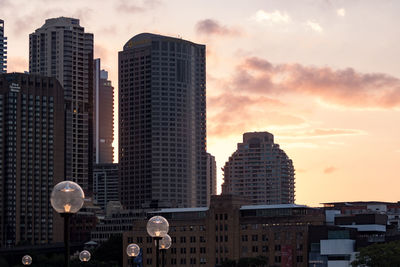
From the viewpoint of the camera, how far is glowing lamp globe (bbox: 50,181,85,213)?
131 feet

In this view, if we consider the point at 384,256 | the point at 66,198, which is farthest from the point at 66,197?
the point at 384,256

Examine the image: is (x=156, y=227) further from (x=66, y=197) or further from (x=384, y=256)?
(x=384, y=256)

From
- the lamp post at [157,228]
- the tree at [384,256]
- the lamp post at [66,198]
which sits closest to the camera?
the lamp post at [66,198]

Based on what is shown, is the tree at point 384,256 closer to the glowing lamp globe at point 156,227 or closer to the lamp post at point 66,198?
the glowing lamp globe at point 156,227

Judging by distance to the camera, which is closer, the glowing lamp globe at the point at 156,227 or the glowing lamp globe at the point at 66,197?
the glowing lamp globe at the point at 66,197

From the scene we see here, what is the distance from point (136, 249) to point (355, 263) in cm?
12304

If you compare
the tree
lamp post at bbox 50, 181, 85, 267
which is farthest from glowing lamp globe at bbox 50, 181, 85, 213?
the tree

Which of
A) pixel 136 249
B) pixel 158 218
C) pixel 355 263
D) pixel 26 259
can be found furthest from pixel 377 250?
pixel 158 218

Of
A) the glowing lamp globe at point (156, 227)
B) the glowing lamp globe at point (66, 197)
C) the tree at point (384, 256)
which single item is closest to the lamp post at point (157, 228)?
the glowing lamp globe at point (156, 227)

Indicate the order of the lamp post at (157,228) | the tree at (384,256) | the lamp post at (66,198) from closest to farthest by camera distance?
the lamp post at (66,198)
the lamp post at (157,228)
the tree at (384,256)

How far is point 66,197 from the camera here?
40.1 m

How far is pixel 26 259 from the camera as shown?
89.1m

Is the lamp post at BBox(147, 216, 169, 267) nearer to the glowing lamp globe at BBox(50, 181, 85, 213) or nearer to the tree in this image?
the glowing lamp globe at BBox(50, 181, 85, 213)

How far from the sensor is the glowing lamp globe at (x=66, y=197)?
1572 inches
